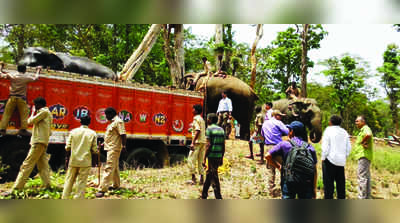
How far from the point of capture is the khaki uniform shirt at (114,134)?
568 cm

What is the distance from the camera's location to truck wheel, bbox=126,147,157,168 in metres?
7.55

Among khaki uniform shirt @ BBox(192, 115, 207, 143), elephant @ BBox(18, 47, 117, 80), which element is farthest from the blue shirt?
elephant @ BBox(18, 47, 117, 80)

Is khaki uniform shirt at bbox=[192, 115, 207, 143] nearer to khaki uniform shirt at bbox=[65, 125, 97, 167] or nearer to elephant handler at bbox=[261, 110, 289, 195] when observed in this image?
elephant handler at bbox=[261, 110, 289, 195]

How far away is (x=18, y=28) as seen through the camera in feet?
63.7

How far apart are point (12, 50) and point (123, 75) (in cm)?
1380

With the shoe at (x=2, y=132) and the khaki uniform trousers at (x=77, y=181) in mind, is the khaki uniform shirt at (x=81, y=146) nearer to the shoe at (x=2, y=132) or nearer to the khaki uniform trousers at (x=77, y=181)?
the khaki uniform trousers at (x=77, y=181)

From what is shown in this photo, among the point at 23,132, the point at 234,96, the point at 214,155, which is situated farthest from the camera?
the point at 234,96

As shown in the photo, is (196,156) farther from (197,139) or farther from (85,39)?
(85,39)

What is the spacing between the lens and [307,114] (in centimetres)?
1073

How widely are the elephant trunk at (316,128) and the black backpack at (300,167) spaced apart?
676cm

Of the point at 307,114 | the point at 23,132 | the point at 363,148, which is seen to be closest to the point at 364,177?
the point at 363,148

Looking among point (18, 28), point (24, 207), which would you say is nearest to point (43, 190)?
point (24, 207)

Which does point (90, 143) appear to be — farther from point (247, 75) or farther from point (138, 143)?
point (247, 75)

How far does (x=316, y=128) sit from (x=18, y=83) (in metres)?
8.61
